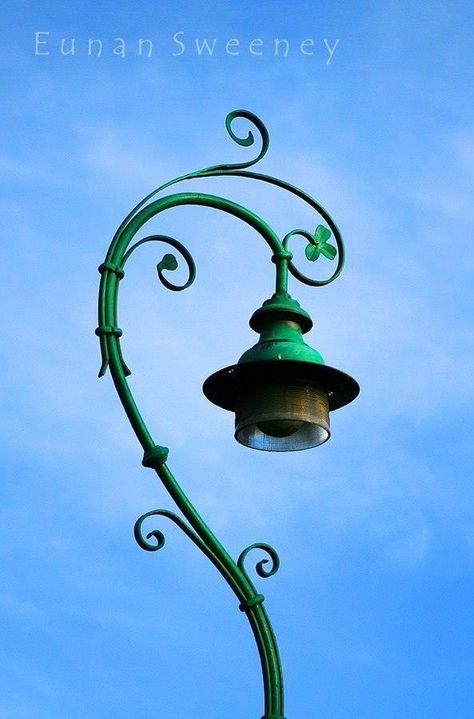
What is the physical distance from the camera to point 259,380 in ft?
20.1

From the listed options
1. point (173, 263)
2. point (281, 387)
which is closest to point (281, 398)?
point (281, 387)

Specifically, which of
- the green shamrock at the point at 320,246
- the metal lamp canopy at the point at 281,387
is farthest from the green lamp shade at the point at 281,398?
the green shamrock at the point at 320,246

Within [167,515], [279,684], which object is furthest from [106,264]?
[279,684]

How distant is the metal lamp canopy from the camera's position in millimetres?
6043

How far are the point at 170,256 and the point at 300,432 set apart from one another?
3.35ft

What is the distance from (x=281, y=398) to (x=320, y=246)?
3.07 ft

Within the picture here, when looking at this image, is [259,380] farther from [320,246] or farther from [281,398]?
[320,246]

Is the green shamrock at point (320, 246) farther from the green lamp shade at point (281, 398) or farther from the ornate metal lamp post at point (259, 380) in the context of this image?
the green lamp shade at point (281, 398)

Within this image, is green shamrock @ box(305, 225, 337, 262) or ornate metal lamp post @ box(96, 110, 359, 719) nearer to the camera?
ornate metal lamp post @ box(96, 110, 359, 719)

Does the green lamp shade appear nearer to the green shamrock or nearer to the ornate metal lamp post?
the ornate metal lamp post

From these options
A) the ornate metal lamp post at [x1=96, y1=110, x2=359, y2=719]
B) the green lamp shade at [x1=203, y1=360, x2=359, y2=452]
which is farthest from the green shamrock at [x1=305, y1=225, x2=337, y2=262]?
the green lamp shade at [x1=203, y1=360, x2=359, y2=452]

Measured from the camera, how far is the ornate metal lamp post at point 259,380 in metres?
5.75

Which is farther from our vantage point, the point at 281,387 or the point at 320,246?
the point at 320,246

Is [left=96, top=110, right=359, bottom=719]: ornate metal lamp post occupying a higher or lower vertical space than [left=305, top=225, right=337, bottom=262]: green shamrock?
lower
